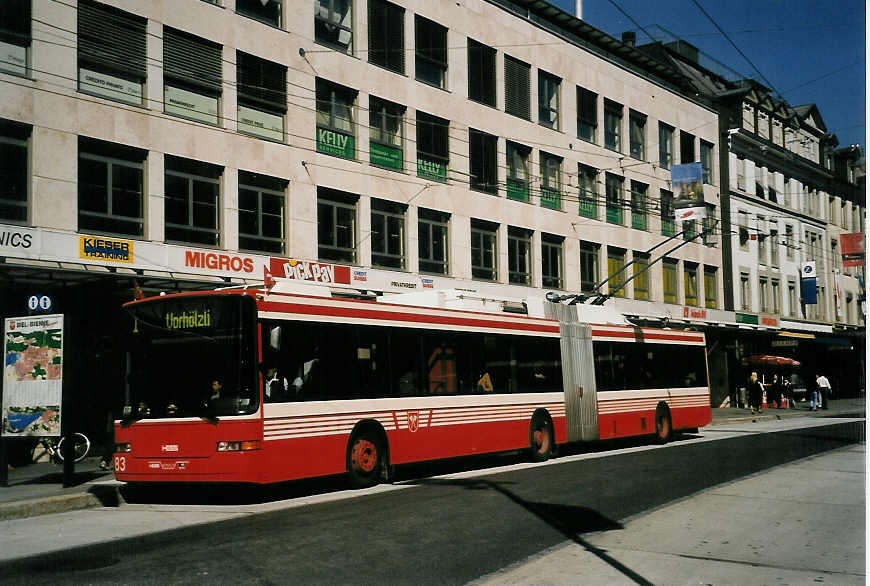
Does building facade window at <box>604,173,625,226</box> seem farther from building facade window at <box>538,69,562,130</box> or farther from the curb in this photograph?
the curb

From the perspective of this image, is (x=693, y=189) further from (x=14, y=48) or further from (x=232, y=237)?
(x=14, y=48)

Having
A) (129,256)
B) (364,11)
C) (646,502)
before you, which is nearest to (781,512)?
(646,502)

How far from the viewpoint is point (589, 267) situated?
4003 centimetres

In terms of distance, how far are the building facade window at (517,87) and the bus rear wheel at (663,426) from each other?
13.7 metres

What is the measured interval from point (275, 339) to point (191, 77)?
12.2 metres

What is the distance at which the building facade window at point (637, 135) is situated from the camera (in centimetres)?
4300

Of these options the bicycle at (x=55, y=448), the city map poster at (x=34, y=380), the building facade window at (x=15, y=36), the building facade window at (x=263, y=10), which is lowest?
the bicycle at (x=55, y=448)

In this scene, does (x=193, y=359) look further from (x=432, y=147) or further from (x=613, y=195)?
(x=613, y=195)

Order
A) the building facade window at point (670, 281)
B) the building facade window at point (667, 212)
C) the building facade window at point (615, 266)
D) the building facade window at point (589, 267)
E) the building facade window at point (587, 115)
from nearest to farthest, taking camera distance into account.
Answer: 1. the building facade window at point (587, 115)
2. the building facade window at point (589, 267)
3. the building facade window at point (615, 266)
4. the building facade window at point (667, 212)
5. the building facade window at point (670, 281)

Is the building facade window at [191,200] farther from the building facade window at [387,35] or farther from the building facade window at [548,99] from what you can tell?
the building facade window at [548,99]

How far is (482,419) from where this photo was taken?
60.9 feet

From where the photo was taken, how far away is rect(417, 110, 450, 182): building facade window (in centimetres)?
3055

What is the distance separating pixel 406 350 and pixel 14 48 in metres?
10.5

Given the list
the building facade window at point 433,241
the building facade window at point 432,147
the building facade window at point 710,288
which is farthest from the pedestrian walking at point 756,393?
the building facade window at point 432,147
